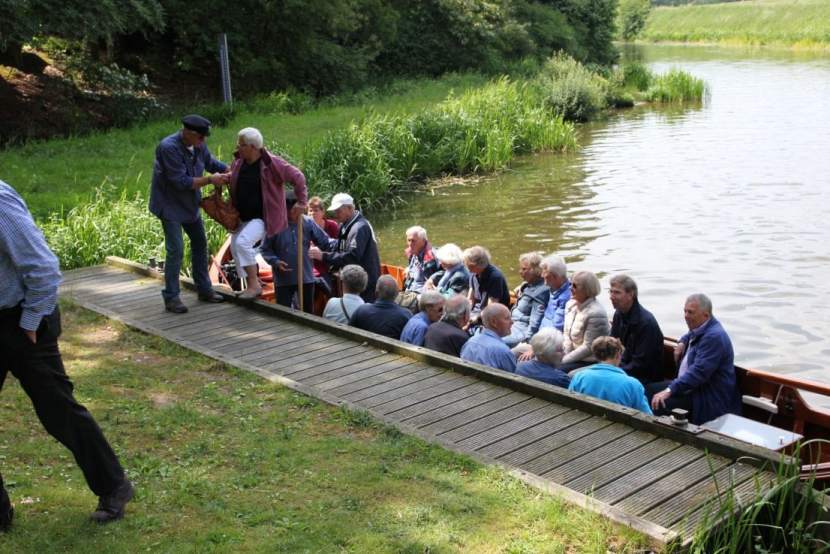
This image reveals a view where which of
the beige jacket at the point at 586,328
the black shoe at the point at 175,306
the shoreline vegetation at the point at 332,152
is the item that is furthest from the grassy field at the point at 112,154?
the beige jacket at the point at 586,328

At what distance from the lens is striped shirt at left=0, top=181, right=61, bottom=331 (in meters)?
3.85

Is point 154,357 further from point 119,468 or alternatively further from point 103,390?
point 119,468

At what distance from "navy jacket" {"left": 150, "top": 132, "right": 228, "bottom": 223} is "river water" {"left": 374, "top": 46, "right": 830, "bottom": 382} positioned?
5.48m

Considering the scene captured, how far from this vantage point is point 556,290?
299 inches

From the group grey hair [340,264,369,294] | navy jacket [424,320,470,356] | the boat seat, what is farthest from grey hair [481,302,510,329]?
the boat seat

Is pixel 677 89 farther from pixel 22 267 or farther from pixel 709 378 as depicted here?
pixel 22 267

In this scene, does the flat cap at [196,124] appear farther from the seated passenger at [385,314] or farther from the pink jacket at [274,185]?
the seated passenger at [385,314]

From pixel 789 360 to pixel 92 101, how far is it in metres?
16.3

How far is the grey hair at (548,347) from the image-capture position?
6121 millimetres

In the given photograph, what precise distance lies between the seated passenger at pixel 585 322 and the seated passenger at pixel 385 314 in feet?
4.51

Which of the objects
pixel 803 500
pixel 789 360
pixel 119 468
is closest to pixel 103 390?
pixel 119 468

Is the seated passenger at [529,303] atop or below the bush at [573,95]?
below

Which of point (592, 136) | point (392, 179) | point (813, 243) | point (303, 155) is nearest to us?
point (813, 243)

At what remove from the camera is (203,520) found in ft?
14.3
